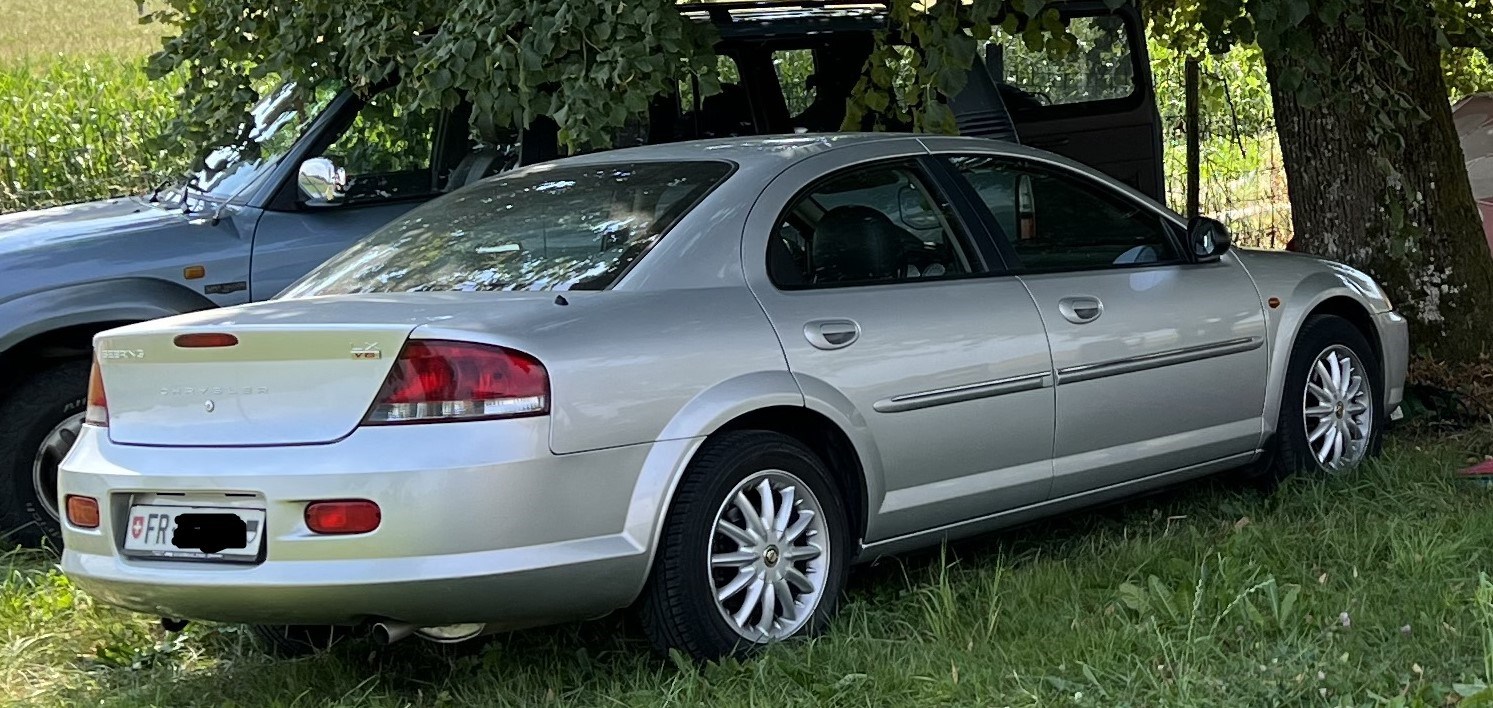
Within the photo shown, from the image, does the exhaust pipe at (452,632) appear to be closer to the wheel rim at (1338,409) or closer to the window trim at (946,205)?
the window trim at (946,205)

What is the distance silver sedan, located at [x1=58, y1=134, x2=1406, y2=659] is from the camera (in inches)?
157

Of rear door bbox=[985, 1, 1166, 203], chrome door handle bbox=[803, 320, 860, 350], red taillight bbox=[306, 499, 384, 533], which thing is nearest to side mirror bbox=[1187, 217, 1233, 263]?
chrome door handle bbox=[803, 320, 860, 350]

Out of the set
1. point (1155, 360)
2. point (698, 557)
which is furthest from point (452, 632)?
point (1155, 360)

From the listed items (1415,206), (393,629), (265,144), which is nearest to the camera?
(393,629)

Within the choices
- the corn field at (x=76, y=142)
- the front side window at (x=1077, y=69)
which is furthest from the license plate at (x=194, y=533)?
the corn field at (x=76, y=142)

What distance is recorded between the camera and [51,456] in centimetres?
633

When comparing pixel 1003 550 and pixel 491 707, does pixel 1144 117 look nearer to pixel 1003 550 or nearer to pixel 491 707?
pixel 1003 550

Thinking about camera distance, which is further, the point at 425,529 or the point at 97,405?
the point at 97,405

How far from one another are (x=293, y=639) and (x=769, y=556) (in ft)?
4.77

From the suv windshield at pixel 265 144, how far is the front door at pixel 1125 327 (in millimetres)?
2927

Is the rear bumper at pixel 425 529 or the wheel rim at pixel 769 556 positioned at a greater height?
the rear bumper at pixel 425 529

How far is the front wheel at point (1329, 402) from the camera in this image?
606cm

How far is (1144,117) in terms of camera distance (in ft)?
34.5

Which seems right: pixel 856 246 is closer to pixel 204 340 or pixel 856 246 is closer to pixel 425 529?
pixel 425 529
